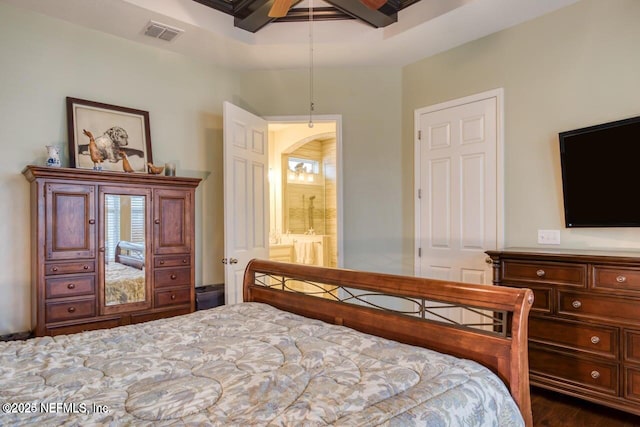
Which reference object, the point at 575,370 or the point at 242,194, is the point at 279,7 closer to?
the point at 242,194

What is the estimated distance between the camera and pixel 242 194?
3592mm

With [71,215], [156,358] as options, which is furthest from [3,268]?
[156,358]

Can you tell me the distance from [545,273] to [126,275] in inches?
117

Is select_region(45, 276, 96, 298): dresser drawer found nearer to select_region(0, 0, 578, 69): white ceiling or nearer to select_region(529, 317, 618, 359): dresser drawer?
select_region(0, 0, 578, 69): white ceiling

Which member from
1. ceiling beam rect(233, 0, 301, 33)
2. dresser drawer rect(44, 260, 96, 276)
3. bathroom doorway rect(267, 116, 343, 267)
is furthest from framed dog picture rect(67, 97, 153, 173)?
bathroom doorway rect(267, 116, 343, 267)

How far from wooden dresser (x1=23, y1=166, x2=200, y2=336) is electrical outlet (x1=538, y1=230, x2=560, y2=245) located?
9.14ft

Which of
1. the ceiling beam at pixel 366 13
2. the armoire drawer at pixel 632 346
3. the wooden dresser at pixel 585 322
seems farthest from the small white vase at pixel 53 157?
the armoire drawer at pixel 632 346

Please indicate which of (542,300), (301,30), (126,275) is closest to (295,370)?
(542,300)

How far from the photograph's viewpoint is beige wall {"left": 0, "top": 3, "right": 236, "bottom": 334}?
2.78 metres

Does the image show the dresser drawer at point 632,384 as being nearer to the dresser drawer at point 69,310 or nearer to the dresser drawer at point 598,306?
the dresser drawer at point 598,306

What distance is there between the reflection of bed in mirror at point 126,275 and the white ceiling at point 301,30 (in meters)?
1.78

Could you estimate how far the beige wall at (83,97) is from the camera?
278 cm

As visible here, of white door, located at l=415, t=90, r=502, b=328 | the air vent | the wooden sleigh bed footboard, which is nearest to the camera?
the wooden sleigh bed footboard

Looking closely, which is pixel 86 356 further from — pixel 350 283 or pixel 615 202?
pixel 615 202
